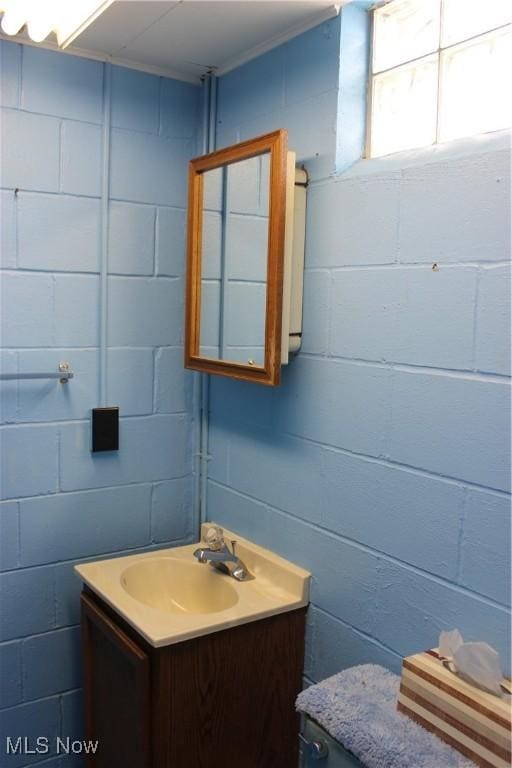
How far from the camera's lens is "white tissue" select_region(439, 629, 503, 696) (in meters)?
1.17

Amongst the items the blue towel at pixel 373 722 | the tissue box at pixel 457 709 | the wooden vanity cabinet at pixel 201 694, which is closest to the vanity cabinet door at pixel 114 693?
the wooden vanity cabinet at pixel 201 694

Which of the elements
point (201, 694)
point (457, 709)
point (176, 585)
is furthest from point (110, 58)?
point (457, 709)

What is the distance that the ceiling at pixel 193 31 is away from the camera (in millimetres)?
1597

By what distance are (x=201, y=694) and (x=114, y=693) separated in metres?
0.29

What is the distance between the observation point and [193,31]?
1742 mm

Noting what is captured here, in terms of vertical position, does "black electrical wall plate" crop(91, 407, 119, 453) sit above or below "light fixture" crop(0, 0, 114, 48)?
below

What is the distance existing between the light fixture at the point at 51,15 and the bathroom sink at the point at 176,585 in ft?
4.40

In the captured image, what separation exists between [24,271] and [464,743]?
4.86ft

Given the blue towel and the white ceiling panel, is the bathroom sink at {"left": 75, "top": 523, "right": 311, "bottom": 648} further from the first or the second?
the white ceiling panel

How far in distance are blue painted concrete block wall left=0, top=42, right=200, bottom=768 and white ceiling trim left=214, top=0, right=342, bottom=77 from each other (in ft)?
0.54

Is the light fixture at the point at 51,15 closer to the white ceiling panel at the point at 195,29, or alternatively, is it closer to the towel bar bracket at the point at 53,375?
the white ceiling panel at the point at 195,29

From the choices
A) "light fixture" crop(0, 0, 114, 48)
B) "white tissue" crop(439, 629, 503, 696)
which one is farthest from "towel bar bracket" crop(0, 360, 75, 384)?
"white tissue" crop(439, 629, 503, 696)

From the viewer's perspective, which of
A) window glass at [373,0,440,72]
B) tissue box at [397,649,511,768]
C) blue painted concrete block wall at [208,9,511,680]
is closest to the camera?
tissue box at [397,649,511,768]

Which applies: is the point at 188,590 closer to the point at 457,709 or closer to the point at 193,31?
the point at 457,709
